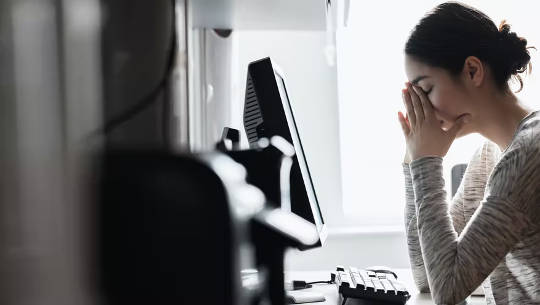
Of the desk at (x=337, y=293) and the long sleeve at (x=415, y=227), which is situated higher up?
the long sleeve at (x=415, y=227)

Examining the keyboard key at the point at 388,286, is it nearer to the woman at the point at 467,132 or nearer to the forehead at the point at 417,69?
the woman at the point at 467,132

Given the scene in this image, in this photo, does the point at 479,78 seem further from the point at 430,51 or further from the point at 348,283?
the point at 348,283

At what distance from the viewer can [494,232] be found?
105 cm

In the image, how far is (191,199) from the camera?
250 mm

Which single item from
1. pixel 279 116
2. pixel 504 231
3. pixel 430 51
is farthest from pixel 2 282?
pixel 430 51

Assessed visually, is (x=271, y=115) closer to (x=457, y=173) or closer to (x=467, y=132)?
(x=467, y=132)

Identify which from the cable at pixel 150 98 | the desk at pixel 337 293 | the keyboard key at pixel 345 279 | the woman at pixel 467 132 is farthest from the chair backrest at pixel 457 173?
the cable at pixel 150 98

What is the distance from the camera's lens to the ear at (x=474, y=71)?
1200mm

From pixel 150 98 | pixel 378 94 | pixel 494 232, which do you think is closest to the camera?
pixel 150 98

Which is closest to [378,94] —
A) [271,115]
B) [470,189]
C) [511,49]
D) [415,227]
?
→ [470,189]

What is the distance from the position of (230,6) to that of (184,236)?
70 cm

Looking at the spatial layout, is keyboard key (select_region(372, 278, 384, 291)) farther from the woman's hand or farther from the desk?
the woman's hand

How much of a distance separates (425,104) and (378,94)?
4.80ft

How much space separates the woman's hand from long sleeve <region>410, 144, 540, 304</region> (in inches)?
6.0
